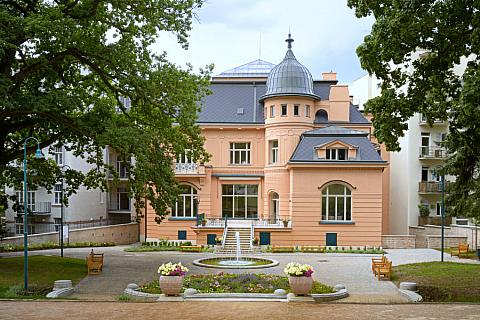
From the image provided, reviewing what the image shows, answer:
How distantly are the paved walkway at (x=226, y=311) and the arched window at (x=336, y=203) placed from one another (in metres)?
21.4

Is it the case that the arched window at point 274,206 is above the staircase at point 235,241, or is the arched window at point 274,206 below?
above

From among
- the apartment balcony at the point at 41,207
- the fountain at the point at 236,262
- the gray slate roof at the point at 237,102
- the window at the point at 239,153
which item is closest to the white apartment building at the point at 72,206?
the apartment balcony at the point at 41,207

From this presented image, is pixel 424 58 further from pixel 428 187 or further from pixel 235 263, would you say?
pixel 428 187

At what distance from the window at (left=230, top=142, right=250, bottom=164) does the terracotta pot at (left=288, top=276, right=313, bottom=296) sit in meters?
25.3

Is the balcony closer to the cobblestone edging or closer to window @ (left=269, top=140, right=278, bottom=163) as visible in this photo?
window @ (left=269, top=140, right=278, bottom=163)

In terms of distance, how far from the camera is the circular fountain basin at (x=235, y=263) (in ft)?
87.0

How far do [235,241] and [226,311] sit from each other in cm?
2056

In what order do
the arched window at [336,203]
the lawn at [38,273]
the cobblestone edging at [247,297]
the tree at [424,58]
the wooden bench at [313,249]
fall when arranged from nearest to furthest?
the tree at [424,58] → the cobblestone edging at [247,297] → the lawn at [38,273] → the wooden bench at [313,249] → the arched window at [336,203]

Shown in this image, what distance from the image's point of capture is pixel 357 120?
4309cm

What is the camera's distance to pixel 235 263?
92.0ft

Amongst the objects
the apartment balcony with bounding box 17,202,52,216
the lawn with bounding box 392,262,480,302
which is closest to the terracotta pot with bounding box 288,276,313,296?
the lawn with bounding box 392,262,480,302

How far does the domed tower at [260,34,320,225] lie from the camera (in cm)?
3984

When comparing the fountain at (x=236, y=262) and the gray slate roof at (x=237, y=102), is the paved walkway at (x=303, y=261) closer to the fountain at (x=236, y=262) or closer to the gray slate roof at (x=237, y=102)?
the fountain at (x=236, y=262)

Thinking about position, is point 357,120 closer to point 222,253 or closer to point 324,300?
point 222,253
